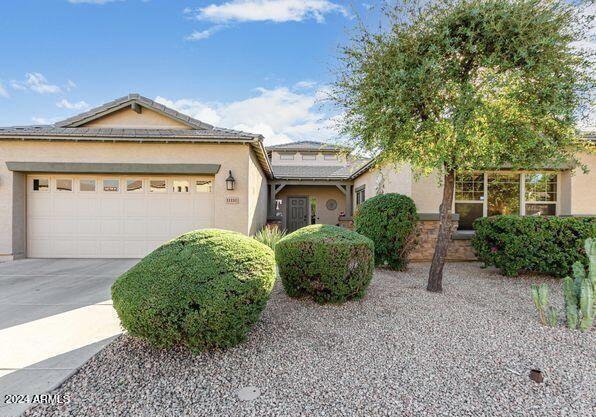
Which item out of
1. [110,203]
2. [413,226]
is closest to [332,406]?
[413,226]

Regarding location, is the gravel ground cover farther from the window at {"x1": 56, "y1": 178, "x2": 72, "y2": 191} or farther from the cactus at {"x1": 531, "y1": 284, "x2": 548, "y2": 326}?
the window at {"x1": 56, "y1": 178, "x2": 72, "y2": 191}

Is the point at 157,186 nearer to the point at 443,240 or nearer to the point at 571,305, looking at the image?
the point at 443,240

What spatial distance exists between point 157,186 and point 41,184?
343 centimetres

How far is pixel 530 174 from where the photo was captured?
808 centimetres

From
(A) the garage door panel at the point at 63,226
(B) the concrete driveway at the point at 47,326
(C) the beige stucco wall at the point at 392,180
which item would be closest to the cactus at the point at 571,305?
(C) the beige stucco wall at the point at 392,180

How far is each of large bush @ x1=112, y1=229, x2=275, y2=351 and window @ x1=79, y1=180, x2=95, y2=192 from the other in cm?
701

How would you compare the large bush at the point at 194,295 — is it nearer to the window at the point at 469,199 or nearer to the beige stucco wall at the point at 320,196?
the window at the point at 469,199

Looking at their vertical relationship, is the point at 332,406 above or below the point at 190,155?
below

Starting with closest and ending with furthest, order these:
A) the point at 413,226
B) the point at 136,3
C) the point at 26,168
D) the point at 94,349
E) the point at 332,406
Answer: the point at 332,406 < the point at 94,349 < the point at 413,226 < the point at 136,3 < the point at 26,168

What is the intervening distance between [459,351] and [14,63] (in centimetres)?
1358

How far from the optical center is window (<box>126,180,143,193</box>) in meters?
8.11

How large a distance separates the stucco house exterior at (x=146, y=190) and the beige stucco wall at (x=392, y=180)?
6 cm

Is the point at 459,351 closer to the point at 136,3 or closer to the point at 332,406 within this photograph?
the point at 332,406

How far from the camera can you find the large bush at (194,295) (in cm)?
248
